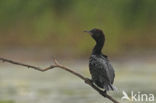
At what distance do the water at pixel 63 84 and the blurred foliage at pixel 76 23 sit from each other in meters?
0.87

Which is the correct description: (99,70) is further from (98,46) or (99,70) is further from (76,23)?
(76,23)

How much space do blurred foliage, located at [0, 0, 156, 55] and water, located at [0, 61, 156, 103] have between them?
2.86 ft

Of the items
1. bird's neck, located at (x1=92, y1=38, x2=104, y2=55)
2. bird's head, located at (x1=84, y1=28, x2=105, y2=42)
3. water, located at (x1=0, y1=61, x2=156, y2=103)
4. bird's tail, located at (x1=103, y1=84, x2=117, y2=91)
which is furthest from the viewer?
water, located at (x1=0, y1=61, x2=156, y2=103)

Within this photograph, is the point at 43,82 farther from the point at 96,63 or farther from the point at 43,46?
the point at 96,63

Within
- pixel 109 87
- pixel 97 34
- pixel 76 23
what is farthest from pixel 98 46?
pixel 76 23

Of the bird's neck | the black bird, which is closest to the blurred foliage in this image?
the bird's neck

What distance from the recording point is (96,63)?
8289mm

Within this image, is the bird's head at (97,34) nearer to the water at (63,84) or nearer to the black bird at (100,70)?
the black bird at (100,70)

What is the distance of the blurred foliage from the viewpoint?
20.4 m

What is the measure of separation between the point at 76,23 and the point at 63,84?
5140 mm

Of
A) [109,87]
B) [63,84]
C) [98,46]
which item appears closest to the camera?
[109,87]

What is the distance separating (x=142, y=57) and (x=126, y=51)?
525mm

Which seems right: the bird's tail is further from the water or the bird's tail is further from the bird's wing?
the water

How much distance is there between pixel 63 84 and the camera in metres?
16.0
